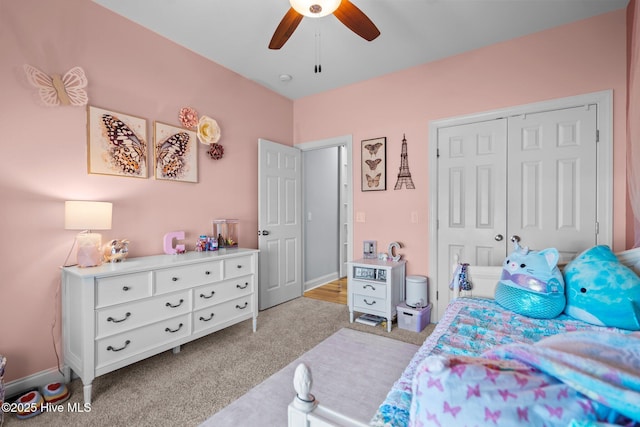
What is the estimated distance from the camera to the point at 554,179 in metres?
2.63

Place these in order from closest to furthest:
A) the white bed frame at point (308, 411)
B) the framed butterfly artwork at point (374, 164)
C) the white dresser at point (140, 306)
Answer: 1. the white bed frame at point (308, 411)
2. the white dresser at point (140, 306)
3. the framed butterfly artwork at point (374, 164)

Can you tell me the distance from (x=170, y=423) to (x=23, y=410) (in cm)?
89

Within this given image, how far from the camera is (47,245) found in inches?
82.0

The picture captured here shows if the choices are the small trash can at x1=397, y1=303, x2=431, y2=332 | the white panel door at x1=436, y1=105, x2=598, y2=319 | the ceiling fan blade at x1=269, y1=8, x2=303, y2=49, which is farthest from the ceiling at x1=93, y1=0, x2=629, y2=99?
the small trash can at x1=397, y1=303, x2=431, y2=332

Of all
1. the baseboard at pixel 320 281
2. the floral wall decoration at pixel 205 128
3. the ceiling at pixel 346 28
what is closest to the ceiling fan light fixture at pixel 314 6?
the ceiling at pixel 346 28

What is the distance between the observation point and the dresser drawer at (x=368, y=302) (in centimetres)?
306

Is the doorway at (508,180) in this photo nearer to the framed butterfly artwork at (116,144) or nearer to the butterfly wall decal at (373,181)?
the butterfly wall decal at (373,181)

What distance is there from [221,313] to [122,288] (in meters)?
0.89

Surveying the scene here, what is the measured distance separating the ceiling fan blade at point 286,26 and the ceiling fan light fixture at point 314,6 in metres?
0.07

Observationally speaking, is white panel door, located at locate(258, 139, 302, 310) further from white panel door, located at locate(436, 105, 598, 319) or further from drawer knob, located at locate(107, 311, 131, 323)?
white panel door, located at locate(436, 105, 598, 319)

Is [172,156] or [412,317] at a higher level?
[172,156]

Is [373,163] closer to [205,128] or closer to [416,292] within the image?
[416,292]

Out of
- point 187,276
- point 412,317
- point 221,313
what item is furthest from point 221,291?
point 412,317

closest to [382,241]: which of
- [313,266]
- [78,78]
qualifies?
[313,266]
